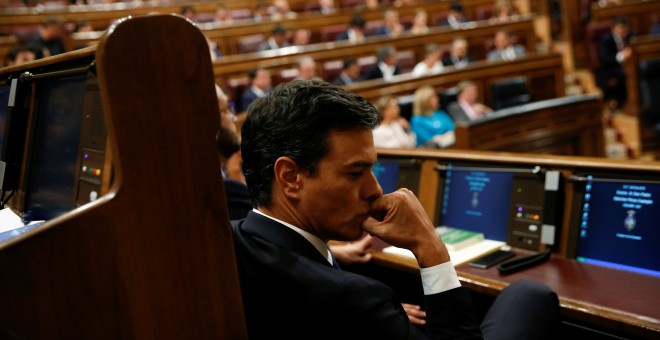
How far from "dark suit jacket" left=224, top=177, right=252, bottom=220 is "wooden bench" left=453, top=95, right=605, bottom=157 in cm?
161

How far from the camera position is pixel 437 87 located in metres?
4.85

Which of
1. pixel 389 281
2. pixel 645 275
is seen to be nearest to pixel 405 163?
pixel 389 281

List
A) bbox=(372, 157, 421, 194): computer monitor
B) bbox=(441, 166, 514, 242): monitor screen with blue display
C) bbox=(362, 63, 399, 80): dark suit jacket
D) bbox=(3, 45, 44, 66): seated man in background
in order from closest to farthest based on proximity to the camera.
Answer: bbox=(441, 166, 514, 242): monitor screen with blue display
bbox=(372, 157, 421, 194): computer monitor
bbox=(3, 45, 44, 66): seated man in background
bbox=(362, 63, 399, 80): dark suit jacket

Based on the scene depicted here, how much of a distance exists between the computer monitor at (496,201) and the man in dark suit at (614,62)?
436cm

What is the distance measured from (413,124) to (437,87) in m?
0.75

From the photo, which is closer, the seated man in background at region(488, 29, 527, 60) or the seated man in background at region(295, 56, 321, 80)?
the seated man in background at region(295, 56, 321, 80)

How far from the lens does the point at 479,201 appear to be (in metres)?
1.70

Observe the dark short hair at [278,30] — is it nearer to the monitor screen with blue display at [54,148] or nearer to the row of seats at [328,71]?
the row of seats at [328,71]

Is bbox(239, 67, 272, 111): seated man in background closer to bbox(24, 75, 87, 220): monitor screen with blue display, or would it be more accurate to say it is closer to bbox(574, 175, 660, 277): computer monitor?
bbox(574, 175, 660, 277): computer monitor

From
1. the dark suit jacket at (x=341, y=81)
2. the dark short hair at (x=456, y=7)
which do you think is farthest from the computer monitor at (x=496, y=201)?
the dark short hair at (x=456, y=7)

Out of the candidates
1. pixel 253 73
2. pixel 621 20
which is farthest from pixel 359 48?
pixel 621 20

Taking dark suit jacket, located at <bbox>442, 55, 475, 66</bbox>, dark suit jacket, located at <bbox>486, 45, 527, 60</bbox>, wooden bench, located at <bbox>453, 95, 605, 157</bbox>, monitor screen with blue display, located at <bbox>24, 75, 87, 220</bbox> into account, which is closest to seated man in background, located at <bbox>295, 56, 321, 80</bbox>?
dark suit jacket, located at <bbox>442, 55, 475, 66</bbox>

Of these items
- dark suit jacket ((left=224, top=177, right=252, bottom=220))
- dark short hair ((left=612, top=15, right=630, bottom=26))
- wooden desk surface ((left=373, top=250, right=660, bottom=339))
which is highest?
dark short hair ((left=612, top=15, right=630, bottom=26))

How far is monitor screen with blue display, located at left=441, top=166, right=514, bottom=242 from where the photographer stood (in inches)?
64.4
